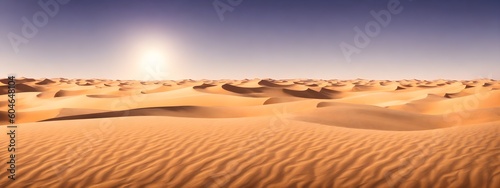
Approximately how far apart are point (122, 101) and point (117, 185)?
913 inches

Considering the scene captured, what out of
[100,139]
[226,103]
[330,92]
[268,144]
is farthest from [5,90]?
[268,144]

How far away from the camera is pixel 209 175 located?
570cm

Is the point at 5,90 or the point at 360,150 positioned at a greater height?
the point at 5,90

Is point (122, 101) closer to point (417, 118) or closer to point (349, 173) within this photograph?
point (417, 118)

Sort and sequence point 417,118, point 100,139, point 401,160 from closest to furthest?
point 401,160 → point 100,139 → point 417,118

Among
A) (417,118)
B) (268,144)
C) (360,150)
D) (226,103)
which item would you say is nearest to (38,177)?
(268,144)

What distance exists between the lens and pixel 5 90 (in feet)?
139

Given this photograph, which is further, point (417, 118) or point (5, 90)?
point (5, 90)

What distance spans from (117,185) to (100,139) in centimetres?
307

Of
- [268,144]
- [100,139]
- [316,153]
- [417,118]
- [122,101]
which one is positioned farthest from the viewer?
[122,101]

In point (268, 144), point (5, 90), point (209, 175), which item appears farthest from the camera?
point (5, 90)

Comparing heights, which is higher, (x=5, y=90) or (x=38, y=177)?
(x=5, y=90)

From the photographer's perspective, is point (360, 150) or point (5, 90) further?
point (5, 90)

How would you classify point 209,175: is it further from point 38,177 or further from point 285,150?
point 38,177
